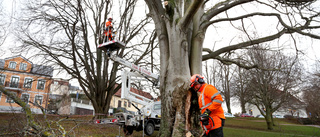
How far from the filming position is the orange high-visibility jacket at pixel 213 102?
3.76 m

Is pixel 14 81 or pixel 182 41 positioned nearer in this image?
pixel 182 41

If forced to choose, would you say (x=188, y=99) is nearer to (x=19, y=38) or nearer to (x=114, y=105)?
(x=19, y=38)

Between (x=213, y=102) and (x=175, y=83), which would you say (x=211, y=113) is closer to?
(x=213, y=102)

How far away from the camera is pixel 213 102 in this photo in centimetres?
377

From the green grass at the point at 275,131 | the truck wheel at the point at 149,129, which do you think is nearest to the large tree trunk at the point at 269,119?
the green grass at the point at 275,131

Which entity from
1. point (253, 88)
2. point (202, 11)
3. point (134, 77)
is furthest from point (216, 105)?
point (253, 88)

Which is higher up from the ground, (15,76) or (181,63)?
(15,76)

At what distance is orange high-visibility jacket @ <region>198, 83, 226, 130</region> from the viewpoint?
12.3 feet

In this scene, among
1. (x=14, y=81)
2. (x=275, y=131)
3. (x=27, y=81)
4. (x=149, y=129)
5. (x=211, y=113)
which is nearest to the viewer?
(x=211, y=113)

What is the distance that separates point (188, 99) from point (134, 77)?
410 cm

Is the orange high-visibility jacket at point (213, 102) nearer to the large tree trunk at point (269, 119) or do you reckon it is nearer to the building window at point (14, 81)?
the large tree trunk at point (269, 119)

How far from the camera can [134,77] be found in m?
9.41

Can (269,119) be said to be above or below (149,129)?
below

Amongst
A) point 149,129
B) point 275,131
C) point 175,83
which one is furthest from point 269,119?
point 175,83
